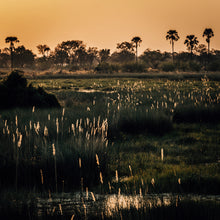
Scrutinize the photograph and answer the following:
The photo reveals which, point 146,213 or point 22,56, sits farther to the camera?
point 22,56

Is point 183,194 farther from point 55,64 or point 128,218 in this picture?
point 55,64

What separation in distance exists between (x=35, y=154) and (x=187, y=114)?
7.85m

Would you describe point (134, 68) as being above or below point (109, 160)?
above

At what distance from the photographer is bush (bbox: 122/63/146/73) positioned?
81750mm

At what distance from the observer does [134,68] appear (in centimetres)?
8312

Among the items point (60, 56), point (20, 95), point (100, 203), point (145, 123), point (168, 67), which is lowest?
point (100, 203)

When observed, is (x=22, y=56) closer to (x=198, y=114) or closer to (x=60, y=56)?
(x=60, y=56)

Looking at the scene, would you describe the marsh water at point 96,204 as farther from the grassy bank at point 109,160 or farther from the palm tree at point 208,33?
the palm tree at point 208,33

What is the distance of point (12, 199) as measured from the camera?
473 cm

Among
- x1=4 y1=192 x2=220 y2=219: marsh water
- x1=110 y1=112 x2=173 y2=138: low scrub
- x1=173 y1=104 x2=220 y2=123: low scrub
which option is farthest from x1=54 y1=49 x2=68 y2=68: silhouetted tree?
x1=4 y1=192 x2=220 y2=219: marsh water

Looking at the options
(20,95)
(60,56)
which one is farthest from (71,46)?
(20,95)

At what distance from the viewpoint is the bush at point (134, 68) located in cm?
8175

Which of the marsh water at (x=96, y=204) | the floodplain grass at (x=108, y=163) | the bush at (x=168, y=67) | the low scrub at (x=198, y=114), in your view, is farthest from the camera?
the bush at (x=168, y=67)

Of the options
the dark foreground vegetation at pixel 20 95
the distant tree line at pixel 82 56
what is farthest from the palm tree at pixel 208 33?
the dark foreground vegetation at pixel 20 95
